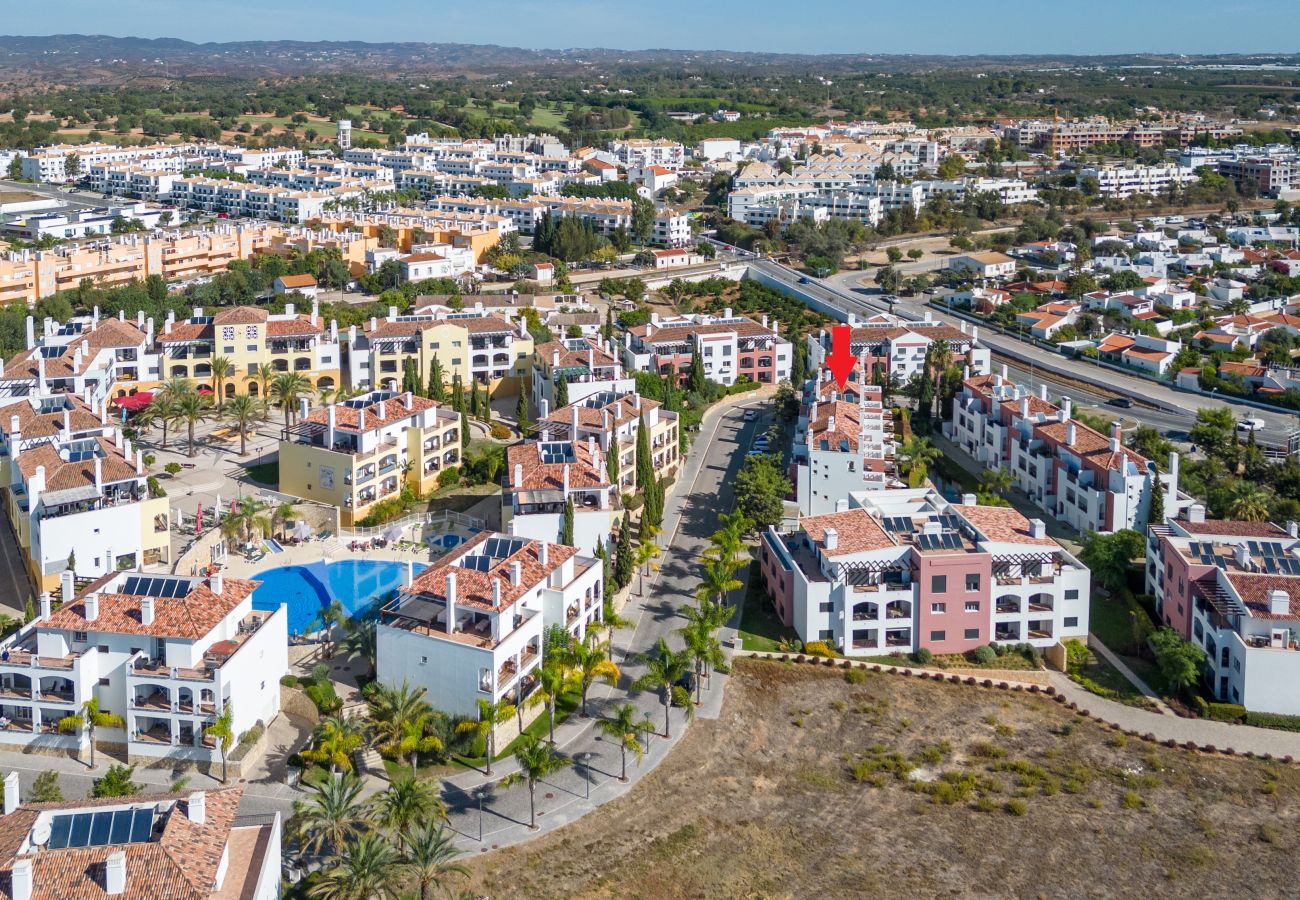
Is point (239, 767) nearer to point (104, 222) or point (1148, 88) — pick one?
point (104, 222)

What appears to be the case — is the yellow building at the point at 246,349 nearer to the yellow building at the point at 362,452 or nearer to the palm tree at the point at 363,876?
the yellow building at the point at 362,452

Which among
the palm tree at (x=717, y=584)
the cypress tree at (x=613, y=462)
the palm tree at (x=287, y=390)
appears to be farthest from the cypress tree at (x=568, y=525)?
the palm tree at (x=287, y=390)

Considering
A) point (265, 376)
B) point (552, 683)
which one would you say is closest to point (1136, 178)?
point (265, 376)

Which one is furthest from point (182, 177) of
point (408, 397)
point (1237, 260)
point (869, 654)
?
point (869, 654)

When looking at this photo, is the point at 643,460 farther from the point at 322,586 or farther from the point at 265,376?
the point at 265,376

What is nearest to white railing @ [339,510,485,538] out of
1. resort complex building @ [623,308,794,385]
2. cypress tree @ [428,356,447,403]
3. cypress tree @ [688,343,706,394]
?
cypress tree @ [428,356,447,403]

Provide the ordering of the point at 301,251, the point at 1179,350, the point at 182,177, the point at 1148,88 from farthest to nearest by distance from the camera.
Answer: the point at 1148,88 → the point at 182,177 → the point at 301,251 → the point at 1179,350

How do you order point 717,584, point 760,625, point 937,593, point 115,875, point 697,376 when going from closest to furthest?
point 115,875, point 937,593, point 717,584, point 760,625, point 697,376
